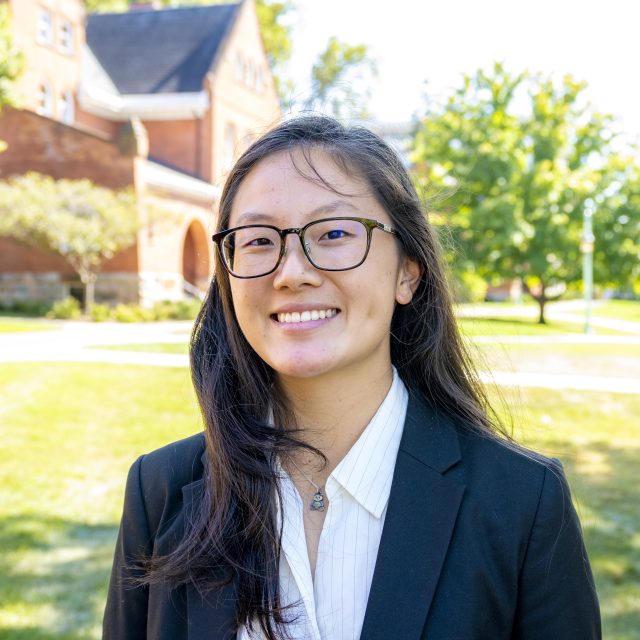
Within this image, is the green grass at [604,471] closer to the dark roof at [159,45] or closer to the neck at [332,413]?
the neck at [332,413]

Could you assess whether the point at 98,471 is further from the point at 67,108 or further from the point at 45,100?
the point at 67,108

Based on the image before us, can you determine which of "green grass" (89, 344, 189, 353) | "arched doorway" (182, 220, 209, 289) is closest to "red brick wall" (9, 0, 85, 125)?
"arched doorway" (182, 220, 209, 289)

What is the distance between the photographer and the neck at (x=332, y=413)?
6.09 feet

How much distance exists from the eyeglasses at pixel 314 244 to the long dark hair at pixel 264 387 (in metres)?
0.12

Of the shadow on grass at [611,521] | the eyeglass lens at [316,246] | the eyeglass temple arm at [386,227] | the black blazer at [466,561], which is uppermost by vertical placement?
the eyeglass temple arm at [386,227]

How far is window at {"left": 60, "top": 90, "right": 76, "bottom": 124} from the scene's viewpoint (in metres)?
27.8

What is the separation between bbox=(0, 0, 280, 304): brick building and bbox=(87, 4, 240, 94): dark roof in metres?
0.06

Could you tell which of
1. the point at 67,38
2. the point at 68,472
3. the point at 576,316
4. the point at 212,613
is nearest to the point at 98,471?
the point at 68,472

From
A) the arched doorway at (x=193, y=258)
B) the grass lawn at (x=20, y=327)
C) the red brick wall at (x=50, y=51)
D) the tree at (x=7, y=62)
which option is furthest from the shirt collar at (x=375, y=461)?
the arched doorway at (x=193, y=258)

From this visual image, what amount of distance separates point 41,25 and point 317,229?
28.3m

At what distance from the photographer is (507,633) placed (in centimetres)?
165

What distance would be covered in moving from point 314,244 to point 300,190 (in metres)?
0.13

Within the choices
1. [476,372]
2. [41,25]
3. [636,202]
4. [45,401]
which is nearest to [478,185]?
[636,202]

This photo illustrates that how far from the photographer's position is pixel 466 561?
5.39 feet
